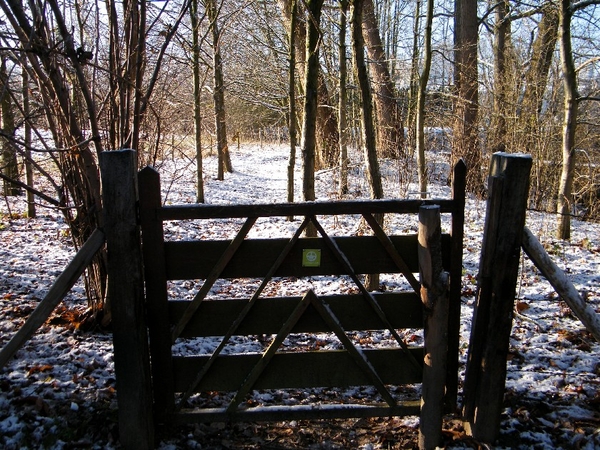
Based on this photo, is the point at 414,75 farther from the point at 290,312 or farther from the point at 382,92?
the point at 290,312

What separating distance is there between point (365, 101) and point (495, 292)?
10.5 feet

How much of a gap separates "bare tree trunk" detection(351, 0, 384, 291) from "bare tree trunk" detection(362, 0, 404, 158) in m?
7.10

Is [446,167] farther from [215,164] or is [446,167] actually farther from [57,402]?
[57,402]

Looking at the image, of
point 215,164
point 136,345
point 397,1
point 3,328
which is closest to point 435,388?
point 136,345

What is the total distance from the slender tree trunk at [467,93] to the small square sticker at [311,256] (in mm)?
9794

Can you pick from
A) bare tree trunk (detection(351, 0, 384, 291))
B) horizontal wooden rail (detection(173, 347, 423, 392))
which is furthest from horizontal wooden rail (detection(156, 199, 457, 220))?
bare tree trunk (detection(351, 0, 384, 291))

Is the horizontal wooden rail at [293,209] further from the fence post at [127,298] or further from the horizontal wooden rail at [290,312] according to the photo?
the horizontal wooden rail at [290,312]

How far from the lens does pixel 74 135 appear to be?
13.8ft

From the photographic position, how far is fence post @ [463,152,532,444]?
2.99 metres

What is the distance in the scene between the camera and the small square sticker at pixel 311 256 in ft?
10.2

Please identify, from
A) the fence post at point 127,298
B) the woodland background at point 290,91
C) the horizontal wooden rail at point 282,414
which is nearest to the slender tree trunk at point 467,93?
the woodland background at point 290,91

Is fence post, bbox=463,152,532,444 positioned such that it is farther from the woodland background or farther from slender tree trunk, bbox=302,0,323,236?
slender tree trunk, bbox=302,0,323,236

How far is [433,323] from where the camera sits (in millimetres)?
3076

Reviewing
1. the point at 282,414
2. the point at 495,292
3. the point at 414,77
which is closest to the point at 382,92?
the point at 414,77
